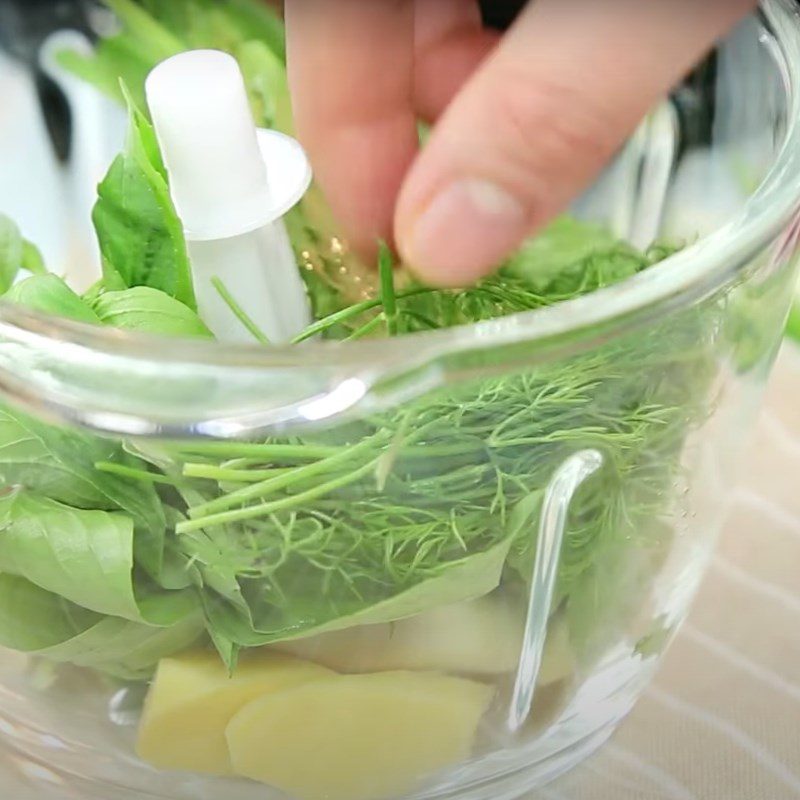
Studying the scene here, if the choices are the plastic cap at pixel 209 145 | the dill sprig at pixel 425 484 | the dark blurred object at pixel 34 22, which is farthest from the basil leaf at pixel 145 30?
the dill sprig at pixel 425 484

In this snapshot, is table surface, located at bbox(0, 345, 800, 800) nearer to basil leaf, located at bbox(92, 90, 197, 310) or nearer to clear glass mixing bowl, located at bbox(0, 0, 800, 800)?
clear glass mixing bowl, located at bbox(0, 0, 800, 800)

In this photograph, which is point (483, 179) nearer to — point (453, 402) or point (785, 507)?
point (453, 402)

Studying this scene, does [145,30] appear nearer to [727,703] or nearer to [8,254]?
[8,254]

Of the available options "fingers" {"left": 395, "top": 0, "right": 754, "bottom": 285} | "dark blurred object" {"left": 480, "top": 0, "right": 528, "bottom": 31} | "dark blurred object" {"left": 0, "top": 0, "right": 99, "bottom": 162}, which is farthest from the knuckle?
"dark blurred object" {"left": 0, "top": 0, "right": 99, "bottom": 162}

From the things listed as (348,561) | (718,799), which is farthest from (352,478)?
(718,799)

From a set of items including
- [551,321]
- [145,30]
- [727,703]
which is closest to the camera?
[551,321]

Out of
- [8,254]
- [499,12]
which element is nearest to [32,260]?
[8,254]

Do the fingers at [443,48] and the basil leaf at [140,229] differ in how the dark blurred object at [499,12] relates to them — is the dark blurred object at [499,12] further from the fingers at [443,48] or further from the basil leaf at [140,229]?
the basil leaf at [140,229]
